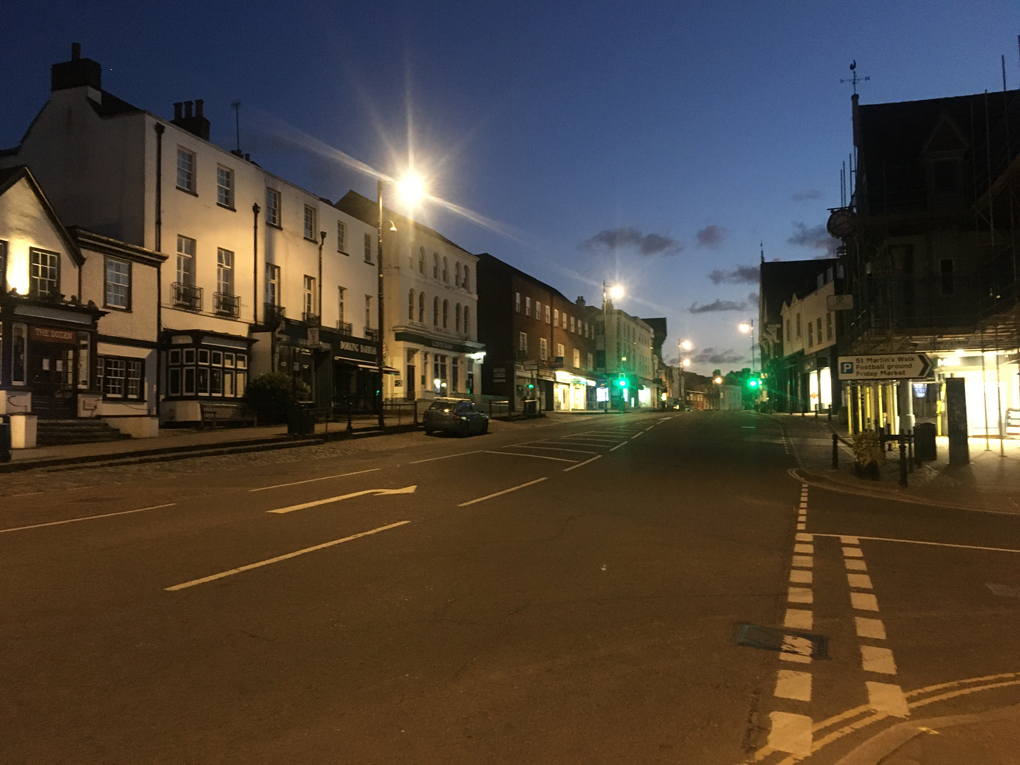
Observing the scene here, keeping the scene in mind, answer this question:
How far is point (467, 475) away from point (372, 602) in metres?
9.91

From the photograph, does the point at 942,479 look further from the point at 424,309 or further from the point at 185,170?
the point at 424,309

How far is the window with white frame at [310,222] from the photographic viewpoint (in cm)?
3768

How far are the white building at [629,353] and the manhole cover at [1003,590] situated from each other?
67.7 metres

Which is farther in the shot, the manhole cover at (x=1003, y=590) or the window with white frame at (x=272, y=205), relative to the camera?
the window with white frame at (x=272, y=205)

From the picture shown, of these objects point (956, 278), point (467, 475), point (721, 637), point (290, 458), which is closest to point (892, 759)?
point (721, 637)

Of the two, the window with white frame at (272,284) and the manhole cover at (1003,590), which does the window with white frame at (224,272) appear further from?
the manhole cover at (1003,590)

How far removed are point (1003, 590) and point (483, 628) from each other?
5.11 metres

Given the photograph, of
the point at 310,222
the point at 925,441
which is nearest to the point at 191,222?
the point at 310,222

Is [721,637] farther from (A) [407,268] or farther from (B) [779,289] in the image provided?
(B) [779,289]

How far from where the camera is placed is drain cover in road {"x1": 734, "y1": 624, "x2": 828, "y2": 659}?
544cm

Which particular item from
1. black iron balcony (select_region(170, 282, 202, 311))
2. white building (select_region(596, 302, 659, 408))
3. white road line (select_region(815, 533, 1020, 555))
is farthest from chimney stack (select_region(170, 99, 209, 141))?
white building (select_region(596, 302, 659, 408))

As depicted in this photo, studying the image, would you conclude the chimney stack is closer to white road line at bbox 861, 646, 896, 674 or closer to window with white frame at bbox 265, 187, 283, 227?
window with white frame at bbox 265, 187, 283, 227

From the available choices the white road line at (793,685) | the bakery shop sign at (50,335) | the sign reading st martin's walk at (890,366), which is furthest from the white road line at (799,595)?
the bakery shop sign at (50,335)

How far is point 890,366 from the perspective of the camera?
60.3 feet
